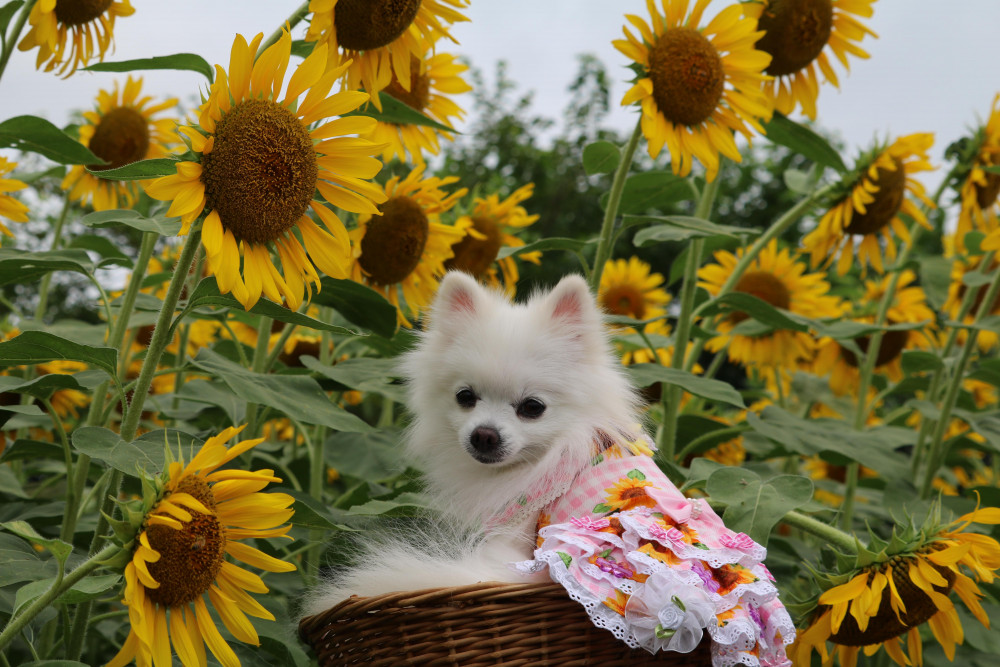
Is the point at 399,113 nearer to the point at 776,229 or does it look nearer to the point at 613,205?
the point at 613,205

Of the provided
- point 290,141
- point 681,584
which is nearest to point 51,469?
point 290,141

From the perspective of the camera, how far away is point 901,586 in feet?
6.33

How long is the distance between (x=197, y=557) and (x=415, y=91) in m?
1.82

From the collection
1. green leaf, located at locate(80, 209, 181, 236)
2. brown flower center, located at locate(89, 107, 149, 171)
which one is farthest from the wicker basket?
brown flower center, located at locate(89, 107, 149, 171)

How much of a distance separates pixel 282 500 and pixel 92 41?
1.66m

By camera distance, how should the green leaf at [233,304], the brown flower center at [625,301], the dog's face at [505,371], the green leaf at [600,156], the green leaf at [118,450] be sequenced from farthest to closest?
the brown flower center at [625,301] → the green leaf at [600,156] → the dog's face at [505,371] → the green leaf at [233,304] → the green leaf at [118,450]

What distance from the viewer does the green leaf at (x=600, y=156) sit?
260cm

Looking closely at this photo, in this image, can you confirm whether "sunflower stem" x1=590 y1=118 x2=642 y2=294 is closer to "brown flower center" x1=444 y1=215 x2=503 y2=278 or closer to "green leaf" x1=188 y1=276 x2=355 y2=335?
"brown flower center" x1=444 y1=215 x2=503 y2=278

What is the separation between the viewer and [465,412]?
7.61 ft

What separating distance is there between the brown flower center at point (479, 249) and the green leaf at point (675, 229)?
0.67 m

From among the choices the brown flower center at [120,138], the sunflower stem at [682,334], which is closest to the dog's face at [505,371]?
the sunflower stem at [682,334]

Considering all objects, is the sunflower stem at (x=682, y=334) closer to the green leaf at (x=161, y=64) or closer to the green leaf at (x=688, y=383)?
the green leaf at (x=688, y=383)

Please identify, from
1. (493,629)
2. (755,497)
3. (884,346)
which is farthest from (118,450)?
(884,346)

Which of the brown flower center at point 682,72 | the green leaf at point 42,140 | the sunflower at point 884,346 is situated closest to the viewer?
the green leaf at point 42,140
